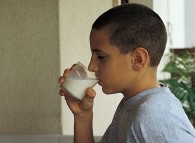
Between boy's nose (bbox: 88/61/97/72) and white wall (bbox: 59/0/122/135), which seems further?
white wall (bbox: 59/0/122/135)

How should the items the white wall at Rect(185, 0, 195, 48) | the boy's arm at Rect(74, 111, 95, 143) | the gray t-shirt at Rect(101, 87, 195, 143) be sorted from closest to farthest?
the gray t-shirt at Rect(101, 87, 195, 143) < the boy's arm at Rect(74, 111, 95, 143) < the white wall at Rect(185, 0, 195, 48)

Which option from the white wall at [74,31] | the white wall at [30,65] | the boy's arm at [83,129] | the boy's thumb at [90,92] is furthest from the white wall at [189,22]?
the boy's thumb at [90,92]

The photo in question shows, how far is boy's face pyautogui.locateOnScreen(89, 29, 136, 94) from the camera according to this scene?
3.35 feet

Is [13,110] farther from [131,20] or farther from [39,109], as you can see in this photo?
[131,20]

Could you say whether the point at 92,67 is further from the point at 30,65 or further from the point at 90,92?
the point at 30,65

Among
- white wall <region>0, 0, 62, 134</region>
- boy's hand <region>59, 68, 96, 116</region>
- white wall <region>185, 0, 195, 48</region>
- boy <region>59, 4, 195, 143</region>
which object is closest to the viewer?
boy <region>59, 4, 195, 143</region>

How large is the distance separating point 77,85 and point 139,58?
0.63 feet

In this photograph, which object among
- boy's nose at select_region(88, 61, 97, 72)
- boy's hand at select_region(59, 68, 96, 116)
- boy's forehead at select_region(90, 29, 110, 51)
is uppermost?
boy's forehead at select_region(90, 29, 110, 51)

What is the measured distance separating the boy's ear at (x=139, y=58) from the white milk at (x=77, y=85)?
0.40 feet

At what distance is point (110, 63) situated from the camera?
102 centimetres

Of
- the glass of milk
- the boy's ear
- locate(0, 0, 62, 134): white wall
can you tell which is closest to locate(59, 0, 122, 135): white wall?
locate(0, 0, 62, 134): white wall

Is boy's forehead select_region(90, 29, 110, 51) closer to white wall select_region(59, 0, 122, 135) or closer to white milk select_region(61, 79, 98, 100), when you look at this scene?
white milk select_region(61, 79, 98, 100)

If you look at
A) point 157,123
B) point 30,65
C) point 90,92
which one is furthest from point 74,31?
point 157,123

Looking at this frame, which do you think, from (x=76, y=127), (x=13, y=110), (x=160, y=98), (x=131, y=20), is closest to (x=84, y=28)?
(x=13, y=110)
